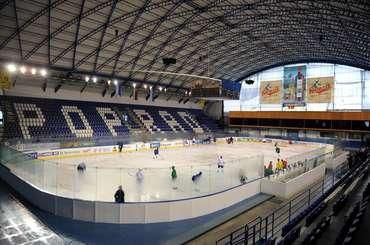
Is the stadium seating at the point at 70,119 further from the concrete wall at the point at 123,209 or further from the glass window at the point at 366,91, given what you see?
the glass window at the point at 366,91

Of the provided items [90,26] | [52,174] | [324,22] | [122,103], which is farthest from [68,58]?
[324,22]

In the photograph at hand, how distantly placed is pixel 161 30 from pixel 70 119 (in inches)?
686

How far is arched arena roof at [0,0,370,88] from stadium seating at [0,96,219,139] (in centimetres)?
630

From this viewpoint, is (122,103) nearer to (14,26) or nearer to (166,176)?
(14,26)

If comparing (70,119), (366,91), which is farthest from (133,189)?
(366,91)

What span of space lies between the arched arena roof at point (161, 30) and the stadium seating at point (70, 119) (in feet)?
20.7

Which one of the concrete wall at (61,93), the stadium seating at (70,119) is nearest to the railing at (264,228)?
the stadium seating at (70,119)

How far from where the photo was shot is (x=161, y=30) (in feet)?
102

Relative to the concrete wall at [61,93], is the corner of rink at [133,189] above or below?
below

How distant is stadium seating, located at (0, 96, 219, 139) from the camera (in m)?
31.3

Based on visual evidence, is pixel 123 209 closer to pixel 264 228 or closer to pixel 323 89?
pixel 264 228

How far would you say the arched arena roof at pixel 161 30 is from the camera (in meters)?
24.5

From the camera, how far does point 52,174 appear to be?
13227 mm

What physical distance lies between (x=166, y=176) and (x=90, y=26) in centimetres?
2051
